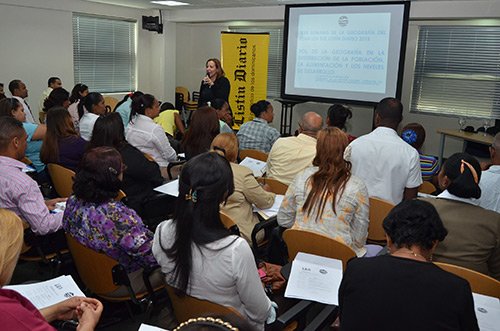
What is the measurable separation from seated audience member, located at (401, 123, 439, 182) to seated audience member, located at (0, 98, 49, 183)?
11.0ft

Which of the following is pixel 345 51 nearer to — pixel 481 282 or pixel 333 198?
pixel 333 198

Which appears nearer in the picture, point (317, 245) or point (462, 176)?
point (462, 176)

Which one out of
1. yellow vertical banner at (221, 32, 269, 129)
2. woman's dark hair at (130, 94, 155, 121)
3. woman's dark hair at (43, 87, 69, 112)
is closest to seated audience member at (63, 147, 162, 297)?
woman's dark hair at (130, 94, 155, 121)

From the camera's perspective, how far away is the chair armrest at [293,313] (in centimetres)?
180

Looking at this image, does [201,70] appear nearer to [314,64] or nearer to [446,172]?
[314,64]

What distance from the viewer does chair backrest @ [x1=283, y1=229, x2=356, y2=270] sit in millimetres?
2145

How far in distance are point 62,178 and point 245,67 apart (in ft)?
18.2

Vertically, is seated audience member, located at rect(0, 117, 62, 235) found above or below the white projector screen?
below

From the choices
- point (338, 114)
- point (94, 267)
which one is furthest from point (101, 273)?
point (338, 114)

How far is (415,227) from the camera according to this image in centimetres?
152

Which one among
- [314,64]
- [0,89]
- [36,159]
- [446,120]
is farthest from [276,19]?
[36,159]

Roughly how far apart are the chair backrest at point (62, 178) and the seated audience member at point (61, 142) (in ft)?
0.51

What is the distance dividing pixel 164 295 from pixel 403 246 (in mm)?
1487

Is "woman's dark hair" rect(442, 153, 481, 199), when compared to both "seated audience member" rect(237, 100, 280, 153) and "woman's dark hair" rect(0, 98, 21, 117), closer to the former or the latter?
"seated audience member" rect(237, 100, 280, 153)
